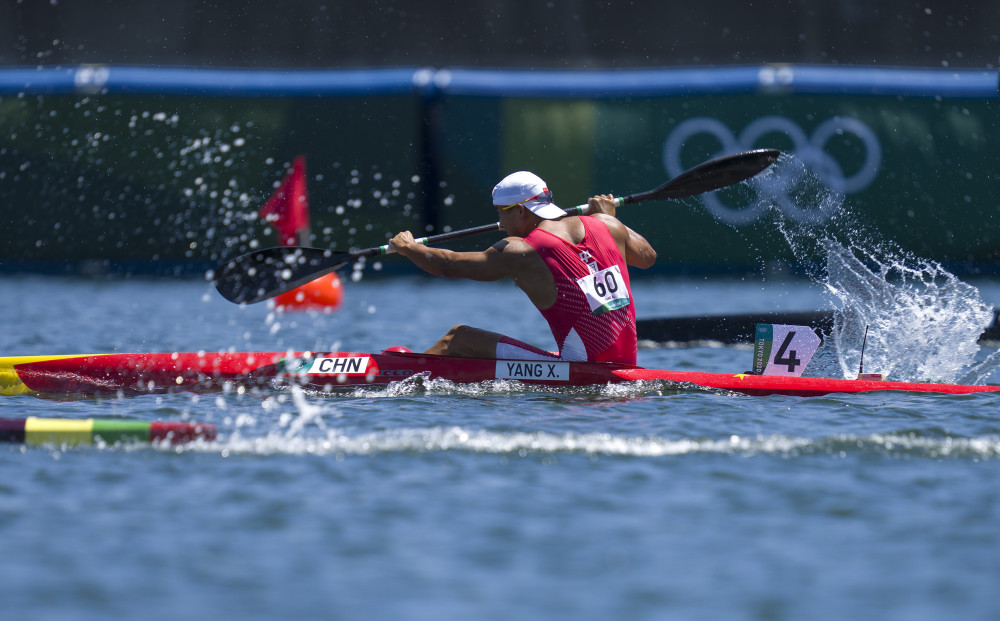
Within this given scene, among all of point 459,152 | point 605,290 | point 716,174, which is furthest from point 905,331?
point 459,152

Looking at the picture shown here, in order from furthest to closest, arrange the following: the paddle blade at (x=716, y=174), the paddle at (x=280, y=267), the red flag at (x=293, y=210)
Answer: the red flag at (x=293, y=210) → the paddle blade at (x=716, y=174) → the paddle at (x=280, y=267)

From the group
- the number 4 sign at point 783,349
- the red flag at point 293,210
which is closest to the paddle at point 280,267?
the number 4 sign at point 783,349

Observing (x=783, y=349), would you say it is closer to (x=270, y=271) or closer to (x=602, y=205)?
(x=602, y=205)

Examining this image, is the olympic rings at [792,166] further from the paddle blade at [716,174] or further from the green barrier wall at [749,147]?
the paddle blade at [716,174]

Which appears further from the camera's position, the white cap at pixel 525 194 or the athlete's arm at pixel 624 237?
the athlete's arm at pixel 624 237

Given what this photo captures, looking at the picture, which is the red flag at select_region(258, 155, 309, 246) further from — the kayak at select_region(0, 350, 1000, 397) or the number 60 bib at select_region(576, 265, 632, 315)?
the number 60 bib at select_region(576, 265, 632, 315)

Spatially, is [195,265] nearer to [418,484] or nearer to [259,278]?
[259,278]

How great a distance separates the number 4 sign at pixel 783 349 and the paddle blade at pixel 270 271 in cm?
270

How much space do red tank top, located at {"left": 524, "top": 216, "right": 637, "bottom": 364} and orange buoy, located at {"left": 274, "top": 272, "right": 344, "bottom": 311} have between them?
18.2 ft

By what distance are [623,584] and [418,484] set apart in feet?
4.35

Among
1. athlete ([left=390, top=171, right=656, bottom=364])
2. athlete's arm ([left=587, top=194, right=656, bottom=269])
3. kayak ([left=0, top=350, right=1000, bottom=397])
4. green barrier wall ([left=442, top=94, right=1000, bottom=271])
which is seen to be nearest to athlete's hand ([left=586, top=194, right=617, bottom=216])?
athlete's arm ([left=587, top=194, right=656, bottom=269])

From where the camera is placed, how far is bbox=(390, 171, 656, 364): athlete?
7105 mm

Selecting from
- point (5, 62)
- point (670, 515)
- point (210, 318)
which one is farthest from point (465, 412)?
point (5, 62)

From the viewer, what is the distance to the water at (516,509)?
3734 millimetres
